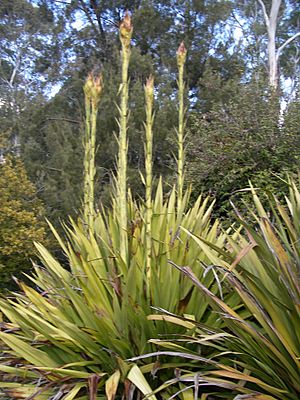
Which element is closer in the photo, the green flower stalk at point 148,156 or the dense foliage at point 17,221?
the green flower stalk at point 148,156

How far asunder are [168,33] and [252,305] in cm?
1786

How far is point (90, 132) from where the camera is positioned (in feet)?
10.6

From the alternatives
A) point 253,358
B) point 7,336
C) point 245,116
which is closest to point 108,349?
point 7,336

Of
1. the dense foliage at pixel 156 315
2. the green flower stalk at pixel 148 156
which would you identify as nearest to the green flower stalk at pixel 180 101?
the dense foliage at pixel 156 315

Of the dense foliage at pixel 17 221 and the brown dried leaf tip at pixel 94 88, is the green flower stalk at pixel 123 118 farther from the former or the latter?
the dense foliage at pixel 17 221

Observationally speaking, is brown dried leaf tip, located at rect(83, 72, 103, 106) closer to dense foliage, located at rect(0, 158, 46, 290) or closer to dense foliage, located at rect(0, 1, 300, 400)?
dense foliage, located at rect(0, 1, 300, 400)

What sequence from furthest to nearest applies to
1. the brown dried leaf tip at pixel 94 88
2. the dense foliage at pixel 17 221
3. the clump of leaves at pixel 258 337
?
1. the dense foliage at pixel 17 221
2. the brown dried leaf tip at pixel 94 88
3. the clump of leaves at pixel 258 337

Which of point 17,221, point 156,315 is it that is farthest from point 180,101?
point 17,221

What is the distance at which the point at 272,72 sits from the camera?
61.6ft

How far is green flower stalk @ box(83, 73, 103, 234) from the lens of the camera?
2984mm

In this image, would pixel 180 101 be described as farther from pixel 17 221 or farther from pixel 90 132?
pixel 17 221

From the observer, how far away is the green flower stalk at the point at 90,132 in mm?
2984

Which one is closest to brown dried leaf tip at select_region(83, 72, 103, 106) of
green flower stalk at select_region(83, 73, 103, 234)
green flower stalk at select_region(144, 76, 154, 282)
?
green flower stalk at select_region(83, 73, 103, 234)

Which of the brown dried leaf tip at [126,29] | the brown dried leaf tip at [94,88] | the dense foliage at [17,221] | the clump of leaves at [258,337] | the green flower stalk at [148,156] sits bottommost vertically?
the dense foliage at [17,221]
